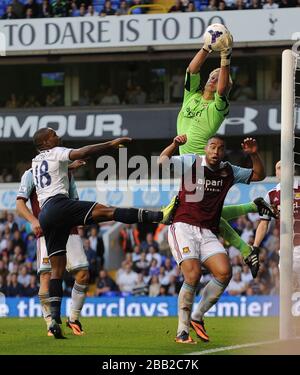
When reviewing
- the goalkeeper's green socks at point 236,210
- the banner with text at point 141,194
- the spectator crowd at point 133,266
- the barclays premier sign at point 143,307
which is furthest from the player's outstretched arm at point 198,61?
the banner with text at point 141,194

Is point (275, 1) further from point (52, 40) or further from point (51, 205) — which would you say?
point (51, 205)

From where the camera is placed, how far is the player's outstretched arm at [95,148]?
11258 millimetres

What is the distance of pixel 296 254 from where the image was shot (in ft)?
44.4

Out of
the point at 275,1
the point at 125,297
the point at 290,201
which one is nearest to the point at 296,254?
the point at 290,201

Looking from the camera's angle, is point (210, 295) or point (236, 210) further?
point (236, 210)

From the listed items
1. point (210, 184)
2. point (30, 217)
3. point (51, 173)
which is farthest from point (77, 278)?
point (210, 184)

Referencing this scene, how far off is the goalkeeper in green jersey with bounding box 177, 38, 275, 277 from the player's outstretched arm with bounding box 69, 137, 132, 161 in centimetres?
132

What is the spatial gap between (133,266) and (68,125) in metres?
5.73

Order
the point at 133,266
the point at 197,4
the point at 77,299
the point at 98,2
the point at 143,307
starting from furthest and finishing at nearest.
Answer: the point at 98,2
the point at 197,4
the point at 133,266
the point at 143,307
the point at 77,299

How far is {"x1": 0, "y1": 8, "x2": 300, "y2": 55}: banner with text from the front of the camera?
83.9 feet

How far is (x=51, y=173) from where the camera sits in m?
12.0

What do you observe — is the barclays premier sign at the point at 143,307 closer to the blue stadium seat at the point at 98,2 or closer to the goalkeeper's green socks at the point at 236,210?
the goalkeeper's green socks at the point at 236,210

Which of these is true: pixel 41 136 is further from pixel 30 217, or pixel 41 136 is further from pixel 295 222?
pixel 295 222

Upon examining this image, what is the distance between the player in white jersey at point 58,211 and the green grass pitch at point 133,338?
1.88ft
